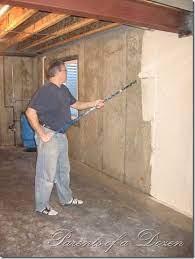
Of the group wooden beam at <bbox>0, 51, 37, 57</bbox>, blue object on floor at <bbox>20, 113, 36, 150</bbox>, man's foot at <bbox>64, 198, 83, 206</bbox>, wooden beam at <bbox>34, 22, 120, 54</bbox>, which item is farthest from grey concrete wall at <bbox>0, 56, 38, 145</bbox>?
man's foot at <bbox>64, 198, 83, 206</bbox>

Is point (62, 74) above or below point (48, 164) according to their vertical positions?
above

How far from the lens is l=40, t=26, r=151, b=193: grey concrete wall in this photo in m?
3.48

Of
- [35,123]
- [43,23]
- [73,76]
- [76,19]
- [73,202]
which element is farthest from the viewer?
[73,76]

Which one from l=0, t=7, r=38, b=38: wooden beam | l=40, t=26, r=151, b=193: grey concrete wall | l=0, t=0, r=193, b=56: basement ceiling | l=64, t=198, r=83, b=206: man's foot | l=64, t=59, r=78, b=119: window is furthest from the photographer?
l=64, t=59, r=78, b=119: window

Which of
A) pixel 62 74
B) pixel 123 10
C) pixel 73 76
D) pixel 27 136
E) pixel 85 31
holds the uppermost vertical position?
pixel 85 31

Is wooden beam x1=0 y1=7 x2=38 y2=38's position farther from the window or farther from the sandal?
the sandal

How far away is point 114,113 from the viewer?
155 inches

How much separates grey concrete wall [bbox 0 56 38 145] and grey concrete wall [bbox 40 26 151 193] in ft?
6.44

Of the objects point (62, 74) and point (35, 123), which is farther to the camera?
point (62, 74)

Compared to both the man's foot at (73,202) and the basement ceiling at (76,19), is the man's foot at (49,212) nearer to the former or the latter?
the man's foot at (73,202)

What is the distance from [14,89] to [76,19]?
3.35 metres

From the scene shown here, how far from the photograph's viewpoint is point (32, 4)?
6.35 feet

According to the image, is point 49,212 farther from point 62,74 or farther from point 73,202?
point 62,74

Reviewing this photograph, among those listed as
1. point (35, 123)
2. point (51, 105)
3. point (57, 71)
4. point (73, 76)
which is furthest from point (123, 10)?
point (73, 76)
